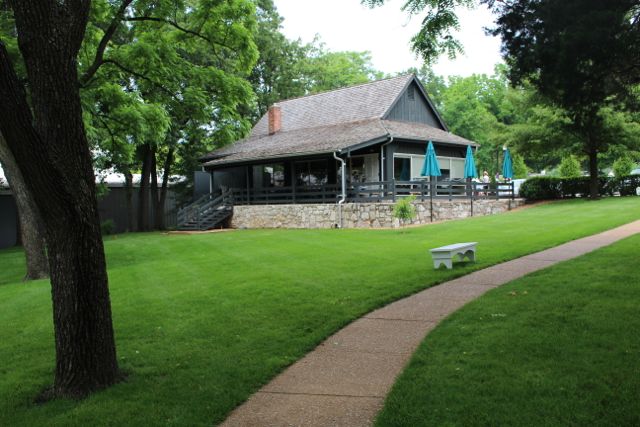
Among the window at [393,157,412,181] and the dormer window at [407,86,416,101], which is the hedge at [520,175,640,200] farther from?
the window at [393,157,412,181]

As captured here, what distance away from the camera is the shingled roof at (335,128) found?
22984 millimetres

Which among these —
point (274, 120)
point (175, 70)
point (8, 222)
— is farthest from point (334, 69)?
point (175, 70)

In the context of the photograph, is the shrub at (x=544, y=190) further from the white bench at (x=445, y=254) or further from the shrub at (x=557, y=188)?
the white bench at (x=445, y=254)

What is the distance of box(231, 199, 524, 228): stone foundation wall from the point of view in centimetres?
2081

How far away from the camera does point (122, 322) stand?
666 cm

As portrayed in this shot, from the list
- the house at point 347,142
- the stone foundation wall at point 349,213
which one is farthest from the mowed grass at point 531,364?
the house at point 347,142

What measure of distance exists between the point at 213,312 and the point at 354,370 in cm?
276

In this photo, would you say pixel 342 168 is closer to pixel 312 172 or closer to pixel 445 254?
pixel 312 172

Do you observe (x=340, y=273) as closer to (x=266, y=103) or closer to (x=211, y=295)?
(x=211, y=295)

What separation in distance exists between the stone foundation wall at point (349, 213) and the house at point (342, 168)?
0.14ft

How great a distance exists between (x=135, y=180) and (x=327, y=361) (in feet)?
104

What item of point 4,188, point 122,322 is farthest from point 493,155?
point 122,322

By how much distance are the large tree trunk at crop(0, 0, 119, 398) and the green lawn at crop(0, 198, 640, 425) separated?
333 mm

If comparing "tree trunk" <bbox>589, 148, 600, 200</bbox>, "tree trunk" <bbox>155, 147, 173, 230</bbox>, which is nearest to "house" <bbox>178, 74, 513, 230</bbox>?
"tree trunk" <bbox>155, 147, 173, 230</bbox>
